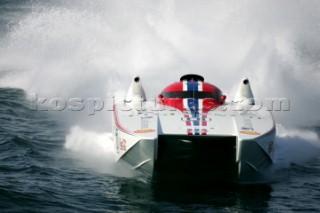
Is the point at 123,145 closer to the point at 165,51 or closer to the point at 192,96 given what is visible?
the point at 192,96

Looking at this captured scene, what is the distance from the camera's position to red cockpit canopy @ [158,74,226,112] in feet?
33.3

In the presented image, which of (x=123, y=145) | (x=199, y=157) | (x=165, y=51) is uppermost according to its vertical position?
(x=165, y=51)

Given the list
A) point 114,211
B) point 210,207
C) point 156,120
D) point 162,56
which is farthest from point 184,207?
point 162,56

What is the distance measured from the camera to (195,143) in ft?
28.9

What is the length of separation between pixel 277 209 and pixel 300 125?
5501 millimetres

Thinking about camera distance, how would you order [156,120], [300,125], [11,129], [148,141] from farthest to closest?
1. [300,125]
2. [11,129]
3. [156,120]
4. [148,141]

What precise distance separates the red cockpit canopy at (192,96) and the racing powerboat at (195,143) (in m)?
0.36

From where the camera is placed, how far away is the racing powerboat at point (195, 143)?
862 cm

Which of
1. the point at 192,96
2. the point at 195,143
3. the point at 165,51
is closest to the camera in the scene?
the point at 195,143

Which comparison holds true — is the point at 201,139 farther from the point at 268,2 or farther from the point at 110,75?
the point at 268,2

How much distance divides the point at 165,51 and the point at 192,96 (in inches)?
228

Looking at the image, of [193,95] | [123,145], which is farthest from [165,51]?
[123,145]

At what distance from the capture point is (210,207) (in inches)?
316

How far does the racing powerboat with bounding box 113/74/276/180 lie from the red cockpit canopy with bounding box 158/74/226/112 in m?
0.36
